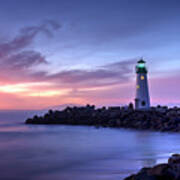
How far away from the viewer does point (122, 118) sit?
2109 centimetres

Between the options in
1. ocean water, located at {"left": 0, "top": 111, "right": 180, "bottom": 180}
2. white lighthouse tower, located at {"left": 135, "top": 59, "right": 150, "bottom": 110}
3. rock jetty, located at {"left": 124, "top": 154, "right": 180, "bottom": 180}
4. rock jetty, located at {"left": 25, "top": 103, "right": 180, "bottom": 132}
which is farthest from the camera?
white lighthouse tower, located at {"left": 135, "top": 59, "right": 150, "bottom": 110}

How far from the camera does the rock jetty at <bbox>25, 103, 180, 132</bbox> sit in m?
18.0

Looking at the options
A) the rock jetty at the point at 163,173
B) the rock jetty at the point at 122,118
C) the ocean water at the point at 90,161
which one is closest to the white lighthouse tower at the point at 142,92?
the rock jetty at the point at 122,118

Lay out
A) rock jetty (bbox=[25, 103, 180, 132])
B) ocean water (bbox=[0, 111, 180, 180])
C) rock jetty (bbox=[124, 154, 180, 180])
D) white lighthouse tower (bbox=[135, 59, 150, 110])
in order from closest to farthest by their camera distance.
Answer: rock jetty (bbox=[124, 154, 180, 180]) < ocean water (bbox=[0, 111, 180, 180]) < rock jetty (bbox=[25, 103, 180, 132]) < white lighthouse tower (bbox=[135, 59, 150, 110])

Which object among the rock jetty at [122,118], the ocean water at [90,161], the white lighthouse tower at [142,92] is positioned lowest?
the ocean water at [90,161]

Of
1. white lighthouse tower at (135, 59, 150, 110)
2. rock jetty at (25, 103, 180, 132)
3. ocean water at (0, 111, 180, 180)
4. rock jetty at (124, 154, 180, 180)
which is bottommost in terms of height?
ocean water at (0, 111, 180, 180)

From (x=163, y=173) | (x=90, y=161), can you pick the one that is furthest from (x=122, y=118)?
(x=163, y=173)

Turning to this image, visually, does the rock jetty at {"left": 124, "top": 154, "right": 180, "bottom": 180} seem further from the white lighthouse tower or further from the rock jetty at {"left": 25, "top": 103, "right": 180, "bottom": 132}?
the white lighthouse tower

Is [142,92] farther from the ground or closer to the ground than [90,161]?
farther from the ground

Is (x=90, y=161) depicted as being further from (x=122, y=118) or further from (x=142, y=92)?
(x=142, y=92)

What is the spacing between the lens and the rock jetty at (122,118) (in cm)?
1803

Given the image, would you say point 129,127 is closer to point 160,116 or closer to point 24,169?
point 160,116

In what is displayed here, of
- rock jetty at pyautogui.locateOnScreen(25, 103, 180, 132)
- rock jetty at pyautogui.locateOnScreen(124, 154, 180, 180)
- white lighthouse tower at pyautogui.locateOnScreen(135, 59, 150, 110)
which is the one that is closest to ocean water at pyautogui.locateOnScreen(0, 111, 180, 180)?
rock jetty at pyautogui.locateOnScreen(124, 154, 180, 180)

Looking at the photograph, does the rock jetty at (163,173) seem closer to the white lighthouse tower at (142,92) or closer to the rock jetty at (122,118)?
the rock jetty at (122,118)
